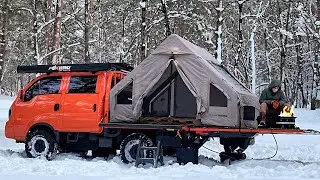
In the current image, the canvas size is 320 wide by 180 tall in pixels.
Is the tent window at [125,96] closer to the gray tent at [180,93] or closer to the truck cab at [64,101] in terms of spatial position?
the gray tent at [180,93]

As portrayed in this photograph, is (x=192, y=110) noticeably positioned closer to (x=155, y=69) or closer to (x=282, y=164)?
(x=155, y=69)

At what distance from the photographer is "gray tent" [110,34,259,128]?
428 inches

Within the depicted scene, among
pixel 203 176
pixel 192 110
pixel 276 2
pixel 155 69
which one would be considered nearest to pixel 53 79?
pixel 155 69

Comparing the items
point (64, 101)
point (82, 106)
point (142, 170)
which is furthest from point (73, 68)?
point (142, 170)

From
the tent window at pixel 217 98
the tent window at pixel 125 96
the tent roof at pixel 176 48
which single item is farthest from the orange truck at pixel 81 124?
the tent roof at pixel 176 48

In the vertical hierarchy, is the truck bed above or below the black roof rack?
below

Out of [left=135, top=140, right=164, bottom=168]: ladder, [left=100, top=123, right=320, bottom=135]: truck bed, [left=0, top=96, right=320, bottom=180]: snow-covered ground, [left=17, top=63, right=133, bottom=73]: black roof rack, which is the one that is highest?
[left=17, top=63, right=133, bottom=73]: black roof rack

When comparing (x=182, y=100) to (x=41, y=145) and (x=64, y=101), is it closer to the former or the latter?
(x=64, y=101)

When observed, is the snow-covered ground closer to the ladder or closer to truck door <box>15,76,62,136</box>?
the ladder

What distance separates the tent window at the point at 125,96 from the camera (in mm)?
11586

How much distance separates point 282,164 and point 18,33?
2852cm

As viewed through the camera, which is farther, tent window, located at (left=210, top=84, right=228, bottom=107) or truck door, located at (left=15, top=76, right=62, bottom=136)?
truck door, located at (left=15, top=76, right=62, bottom=136)

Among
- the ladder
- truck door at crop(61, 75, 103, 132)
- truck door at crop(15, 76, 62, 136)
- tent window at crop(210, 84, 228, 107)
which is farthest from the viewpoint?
truck door at crop(15, 76, 62, 136)

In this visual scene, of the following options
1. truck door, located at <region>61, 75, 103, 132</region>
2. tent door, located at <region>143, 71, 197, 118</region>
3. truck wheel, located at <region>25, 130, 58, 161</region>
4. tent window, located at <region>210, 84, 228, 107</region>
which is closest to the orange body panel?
truck door, located at <region>61, 75, 103, 132</region>
